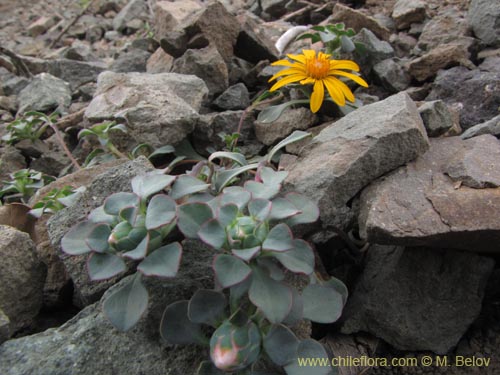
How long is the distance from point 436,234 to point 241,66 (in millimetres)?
2372

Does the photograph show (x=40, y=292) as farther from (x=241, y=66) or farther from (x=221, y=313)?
(x=241, y=66)

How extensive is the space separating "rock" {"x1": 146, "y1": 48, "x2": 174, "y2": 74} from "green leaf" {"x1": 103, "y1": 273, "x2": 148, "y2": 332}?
2.52m

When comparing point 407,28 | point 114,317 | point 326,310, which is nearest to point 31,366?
point 114,317

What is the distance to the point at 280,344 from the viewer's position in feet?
4.47

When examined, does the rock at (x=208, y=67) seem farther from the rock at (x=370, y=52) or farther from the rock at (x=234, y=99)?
the rock at (x=370, y=52)

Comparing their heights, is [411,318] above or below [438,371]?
above

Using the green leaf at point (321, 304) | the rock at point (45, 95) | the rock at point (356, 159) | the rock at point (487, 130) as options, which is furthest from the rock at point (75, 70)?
the green leaf at point (321, 304)

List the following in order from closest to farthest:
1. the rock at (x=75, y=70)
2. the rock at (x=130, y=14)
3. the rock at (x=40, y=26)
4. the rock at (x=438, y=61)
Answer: the rock at (x=438, y=61), the rock at (x=75, y=70), the rock at (x=130, y=14), the rock at (x=40, y=26)

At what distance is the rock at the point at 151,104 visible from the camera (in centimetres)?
261

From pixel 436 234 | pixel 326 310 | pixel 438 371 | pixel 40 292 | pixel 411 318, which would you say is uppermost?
pixel 436 234

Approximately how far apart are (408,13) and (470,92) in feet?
4.95

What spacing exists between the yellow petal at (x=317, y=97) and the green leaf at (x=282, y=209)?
120cm

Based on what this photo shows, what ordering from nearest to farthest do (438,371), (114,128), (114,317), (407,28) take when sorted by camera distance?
(114,317)
(438,371)
(114,128)
(407,28)

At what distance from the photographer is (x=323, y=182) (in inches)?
71.7
